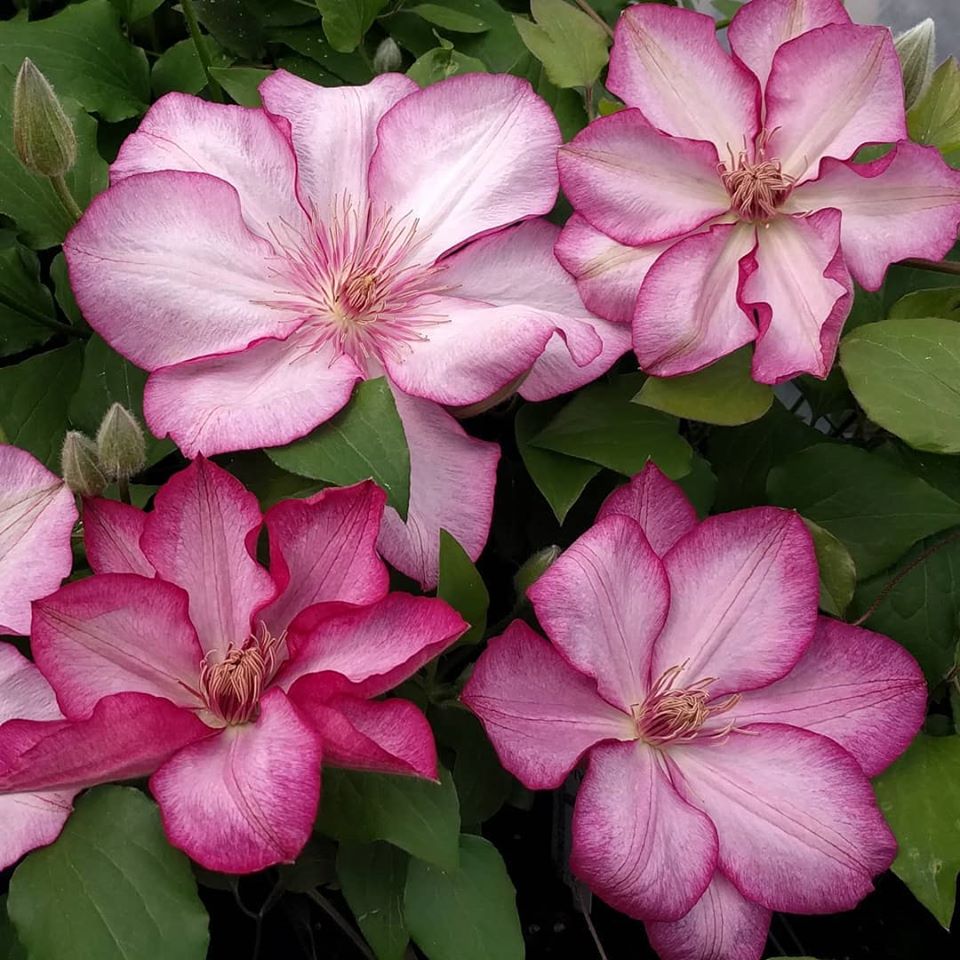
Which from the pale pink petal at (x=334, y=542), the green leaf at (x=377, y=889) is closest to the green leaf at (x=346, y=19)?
the pale pink petal at (x=334, y=542)

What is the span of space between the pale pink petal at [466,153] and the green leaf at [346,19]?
143 mm

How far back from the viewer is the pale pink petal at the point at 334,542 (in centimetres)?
39

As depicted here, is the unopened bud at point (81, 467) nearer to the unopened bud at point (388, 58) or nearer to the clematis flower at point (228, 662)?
the clematis flower at point (228, 662)

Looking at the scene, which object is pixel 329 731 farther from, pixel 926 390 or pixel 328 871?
pixel 926 390

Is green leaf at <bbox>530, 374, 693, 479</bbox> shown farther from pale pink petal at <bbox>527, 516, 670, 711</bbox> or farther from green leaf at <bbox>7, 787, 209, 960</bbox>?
green leaf at <bbox>7, 787, 209, 960</bbox>

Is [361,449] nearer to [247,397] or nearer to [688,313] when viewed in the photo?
[247,397]

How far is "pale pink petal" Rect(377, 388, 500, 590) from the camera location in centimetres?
43

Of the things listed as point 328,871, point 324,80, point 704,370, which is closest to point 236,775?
point 328,871

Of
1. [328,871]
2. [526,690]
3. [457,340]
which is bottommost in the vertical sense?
[328,871]

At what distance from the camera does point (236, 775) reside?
354 mm

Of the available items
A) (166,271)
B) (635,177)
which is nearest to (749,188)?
(635,177)

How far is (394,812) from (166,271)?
9.3 inches

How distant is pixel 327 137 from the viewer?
0.49 meters

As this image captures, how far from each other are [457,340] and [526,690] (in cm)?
15
